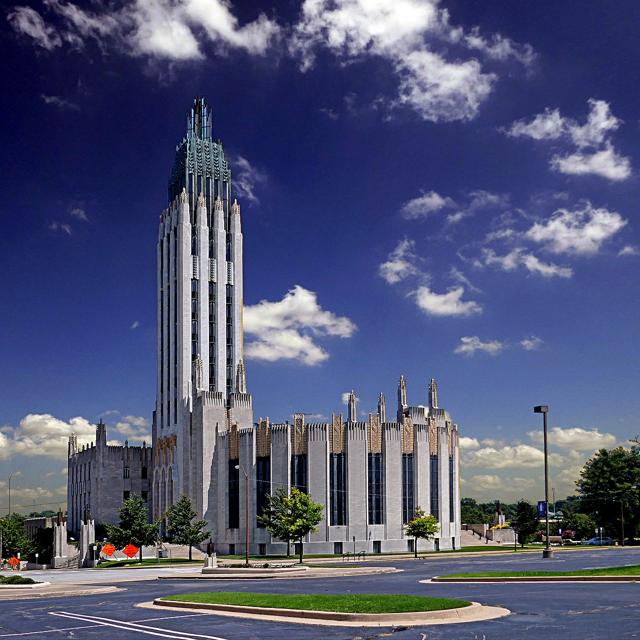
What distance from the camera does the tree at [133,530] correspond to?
87.1 meters

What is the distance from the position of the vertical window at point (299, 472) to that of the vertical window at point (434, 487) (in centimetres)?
1586

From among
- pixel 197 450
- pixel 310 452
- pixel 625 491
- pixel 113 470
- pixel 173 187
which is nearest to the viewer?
pixel 310 452

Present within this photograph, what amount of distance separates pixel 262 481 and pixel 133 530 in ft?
52.9

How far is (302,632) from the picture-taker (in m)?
22.7

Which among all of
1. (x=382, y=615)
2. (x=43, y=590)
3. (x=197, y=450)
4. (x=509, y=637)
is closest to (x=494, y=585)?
(x=382, y=615)

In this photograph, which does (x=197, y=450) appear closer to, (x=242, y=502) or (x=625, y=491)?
(x=242, y=502)

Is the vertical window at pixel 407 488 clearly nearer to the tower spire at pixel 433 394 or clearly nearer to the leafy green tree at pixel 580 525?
the tower spire at pixel 433 394

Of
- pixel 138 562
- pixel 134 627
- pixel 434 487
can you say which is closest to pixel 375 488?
pixel 434 487

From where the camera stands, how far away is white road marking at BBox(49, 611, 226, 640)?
877 inches

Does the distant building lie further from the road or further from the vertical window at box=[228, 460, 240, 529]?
the road

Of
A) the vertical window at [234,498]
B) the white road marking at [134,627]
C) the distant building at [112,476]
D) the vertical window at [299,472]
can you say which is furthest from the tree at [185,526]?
the white road marking at [134,627]

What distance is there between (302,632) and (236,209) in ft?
347

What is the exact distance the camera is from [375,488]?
9744 cm

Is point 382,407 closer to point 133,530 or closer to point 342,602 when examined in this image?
point 133,530
